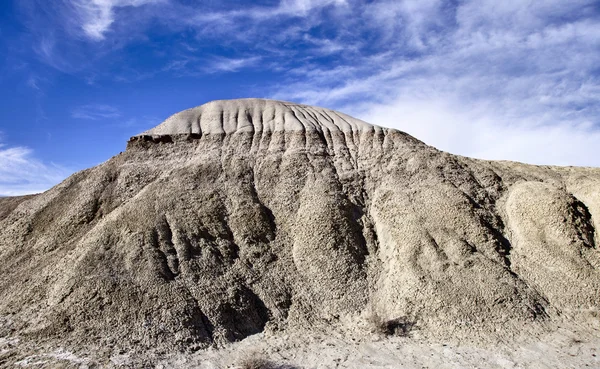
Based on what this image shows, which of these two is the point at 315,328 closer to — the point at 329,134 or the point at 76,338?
the point at 76,338

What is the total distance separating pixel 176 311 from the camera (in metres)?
17.7

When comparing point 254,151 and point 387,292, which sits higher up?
point 254,151

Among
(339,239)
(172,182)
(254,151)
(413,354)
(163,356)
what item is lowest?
(413,354)

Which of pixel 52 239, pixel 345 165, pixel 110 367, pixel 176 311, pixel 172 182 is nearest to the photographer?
pixel 110 367

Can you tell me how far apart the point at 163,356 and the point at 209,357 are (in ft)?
5.04

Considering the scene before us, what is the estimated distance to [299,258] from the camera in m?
21.7

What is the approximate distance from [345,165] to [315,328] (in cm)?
1134

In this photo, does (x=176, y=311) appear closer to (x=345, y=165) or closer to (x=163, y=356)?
(x=163, y=356)

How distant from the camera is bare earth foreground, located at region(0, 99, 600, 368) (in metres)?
16.8

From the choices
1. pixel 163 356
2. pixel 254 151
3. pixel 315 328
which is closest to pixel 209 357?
pixel 163 356

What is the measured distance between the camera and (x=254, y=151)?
28.0 m

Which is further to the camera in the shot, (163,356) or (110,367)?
(163,356)

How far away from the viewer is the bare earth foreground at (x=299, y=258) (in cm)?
1675

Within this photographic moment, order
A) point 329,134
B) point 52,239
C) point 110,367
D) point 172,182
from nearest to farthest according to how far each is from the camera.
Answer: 1. point 110,367
2. point 52,239
3. point 172,182
4. point 329,134
